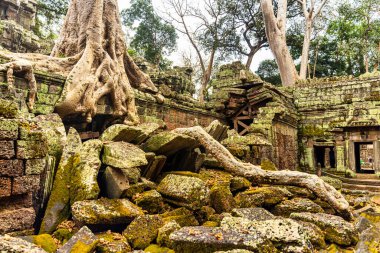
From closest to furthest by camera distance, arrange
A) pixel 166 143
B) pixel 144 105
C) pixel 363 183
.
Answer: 1. pixel 166 143
2. pixel 144 105
3. pixel 363 183

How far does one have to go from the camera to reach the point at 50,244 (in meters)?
2.70

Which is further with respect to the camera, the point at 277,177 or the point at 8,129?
the point at 277,177

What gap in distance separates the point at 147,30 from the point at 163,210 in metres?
25.0

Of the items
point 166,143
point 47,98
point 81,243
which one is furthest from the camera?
point 47,98

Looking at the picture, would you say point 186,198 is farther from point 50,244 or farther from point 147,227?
point 50,244

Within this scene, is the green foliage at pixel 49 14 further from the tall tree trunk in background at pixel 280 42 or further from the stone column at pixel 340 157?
the stone column at pixel 340 157

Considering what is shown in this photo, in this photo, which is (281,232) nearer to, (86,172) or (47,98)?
(86,172)

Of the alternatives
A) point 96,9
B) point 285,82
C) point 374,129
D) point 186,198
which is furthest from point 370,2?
point 186,198

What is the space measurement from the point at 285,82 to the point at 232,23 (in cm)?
959

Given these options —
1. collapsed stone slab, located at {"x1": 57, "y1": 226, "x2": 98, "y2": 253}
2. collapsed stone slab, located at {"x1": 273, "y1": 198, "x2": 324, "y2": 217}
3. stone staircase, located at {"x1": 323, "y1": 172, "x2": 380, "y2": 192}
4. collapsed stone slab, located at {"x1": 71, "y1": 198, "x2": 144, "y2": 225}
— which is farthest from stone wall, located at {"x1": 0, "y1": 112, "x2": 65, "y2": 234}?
stone staircase, located at {"x1": 323, "y1": 172, "x2": 380, "y2": 192}

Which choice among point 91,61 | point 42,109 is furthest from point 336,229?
point 91,61

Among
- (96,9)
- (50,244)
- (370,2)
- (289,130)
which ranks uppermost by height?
(370,2)

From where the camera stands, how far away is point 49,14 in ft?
64.3

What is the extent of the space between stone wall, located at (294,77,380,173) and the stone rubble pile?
9.23m
